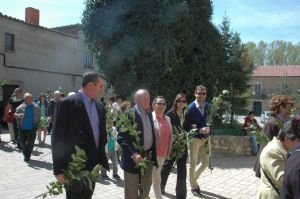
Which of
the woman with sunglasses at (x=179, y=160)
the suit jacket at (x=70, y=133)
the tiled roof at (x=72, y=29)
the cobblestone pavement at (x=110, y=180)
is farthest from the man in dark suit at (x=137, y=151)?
the tiled roof at (x=72, y=29)

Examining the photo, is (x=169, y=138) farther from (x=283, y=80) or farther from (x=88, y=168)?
(x=283, y=80)

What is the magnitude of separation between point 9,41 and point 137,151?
1981cm

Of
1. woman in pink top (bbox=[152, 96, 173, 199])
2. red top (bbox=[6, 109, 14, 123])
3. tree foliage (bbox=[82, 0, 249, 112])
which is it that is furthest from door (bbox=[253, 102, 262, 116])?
woman in pink top (bbox=[152, 96, 173, 199])

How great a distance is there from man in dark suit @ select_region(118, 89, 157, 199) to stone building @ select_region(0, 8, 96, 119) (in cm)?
1577

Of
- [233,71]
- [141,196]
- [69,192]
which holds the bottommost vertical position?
[141,196]

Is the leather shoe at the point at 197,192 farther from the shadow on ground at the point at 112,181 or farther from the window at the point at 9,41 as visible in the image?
the window at the point at 9,41

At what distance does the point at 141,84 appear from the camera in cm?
1335

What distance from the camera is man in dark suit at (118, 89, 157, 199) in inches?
190

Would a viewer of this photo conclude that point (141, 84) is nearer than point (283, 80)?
Yes

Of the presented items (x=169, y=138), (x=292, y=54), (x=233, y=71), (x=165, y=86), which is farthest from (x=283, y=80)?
(x=169, y=138)

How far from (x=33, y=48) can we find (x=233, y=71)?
12720 mm

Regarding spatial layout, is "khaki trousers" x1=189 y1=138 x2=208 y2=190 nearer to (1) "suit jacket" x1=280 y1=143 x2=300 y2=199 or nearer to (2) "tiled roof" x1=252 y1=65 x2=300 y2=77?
(1) "suit jacket" x1=280 y1=143 x2=300 y2=199

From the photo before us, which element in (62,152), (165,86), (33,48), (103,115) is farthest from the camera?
(33,48)

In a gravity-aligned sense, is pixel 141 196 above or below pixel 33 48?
below
